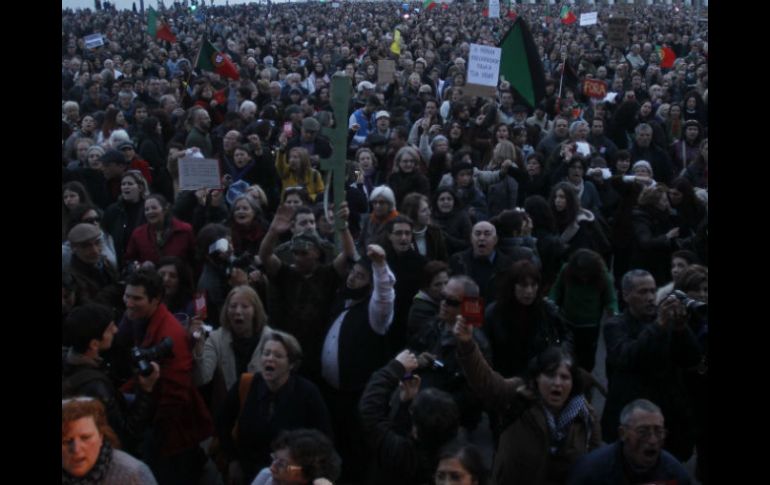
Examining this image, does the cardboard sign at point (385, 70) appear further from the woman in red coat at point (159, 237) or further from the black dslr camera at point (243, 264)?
the black dslr camera at point (243, 264)

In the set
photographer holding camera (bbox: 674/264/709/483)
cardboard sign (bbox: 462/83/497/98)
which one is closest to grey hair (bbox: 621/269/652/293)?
photographer holding camera (bbox: 674/264/709/483)

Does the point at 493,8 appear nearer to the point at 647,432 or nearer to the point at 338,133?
the point at 338,133

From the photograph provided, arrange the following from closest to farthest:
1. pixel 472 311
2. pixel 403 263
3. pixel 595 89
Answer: pixel 472 311
pixel 403 263
pixel 595 89

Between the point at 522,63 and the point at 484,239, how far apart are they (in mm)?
4149

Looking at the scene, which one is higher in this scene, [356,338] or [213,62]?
[213,62]

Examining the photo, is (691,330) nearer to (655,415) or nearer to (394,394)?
(655,415)

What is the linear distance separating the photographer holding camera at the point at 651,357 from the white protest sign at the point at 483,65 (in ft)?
17.0

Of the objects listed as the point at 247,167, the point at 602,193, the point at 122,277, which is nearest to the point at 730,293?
the point at 122,277

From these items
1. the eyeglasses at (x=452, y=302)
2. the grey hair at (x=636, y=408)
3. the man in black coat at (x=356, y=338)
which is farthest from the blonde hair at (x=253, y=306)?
the grey hair at (x=636, y=408)

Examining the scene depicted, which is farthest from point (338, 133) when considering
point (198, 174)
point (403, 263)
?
point (198, 174)

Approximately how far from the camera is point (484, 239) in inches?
223

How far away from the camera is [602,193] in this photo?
787cm

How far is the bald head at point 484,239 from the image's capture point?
18.6 feet
